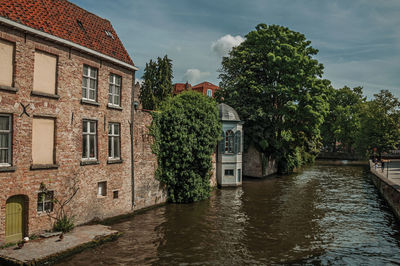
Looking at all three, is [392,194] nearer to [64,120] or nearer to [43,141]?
[64,120]

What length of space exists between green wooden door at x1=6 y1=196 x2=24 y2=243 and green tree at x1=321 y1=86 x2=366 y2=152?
61.5 m

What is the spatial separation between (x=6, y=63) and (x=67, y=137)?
4058mm

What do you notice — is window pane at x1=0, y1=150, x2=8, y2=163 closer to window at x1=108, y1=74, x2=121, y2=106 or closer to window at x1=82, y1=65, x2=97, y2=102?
window at x1=82, y1=65, x2=97, y2=102

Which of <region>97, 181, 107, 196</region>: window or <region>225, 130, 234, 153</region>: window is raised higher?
<region>225, 130, 234, 153</region>: window

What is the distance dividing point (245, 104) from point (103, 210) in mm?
22393

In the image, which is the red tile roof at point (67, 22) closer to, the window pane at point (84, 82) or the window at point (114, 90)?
the window at point (114, 90)

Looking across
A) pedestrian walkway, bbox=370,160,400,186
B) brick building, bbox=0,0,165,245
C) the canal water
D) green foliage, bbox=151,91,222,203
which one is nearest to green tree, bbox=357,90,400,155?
pedestrian walkway, bbox=370,160,400,186

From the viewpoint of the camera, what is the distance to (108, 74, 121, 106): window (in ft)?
55.8

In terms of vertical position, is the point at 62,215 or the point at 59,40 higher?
the point at 59,40

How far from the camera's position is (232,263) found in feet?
38.5

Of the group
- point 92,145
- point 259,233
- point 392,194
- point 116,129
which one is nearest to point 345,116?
point 392,194

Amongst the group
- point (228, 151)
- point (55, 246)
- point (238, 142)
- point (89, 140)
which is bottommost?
point (55, 246)

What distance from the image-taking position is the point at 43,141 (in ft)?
43.5

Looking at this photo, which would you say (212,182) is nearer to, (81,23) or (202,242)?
(202,242)
